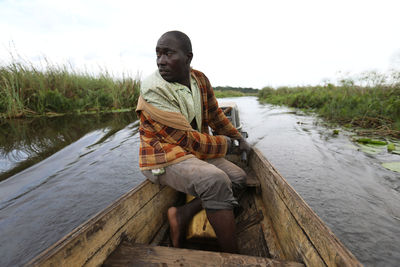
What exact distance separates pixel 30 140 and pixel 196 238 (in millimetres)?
4639

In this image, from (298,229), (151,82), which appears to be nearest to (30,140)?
(151,82)

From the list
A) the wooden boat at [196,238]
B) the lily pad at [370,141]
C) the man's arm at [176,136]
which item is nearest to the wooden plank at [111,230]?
the wooden boat at [196,238]

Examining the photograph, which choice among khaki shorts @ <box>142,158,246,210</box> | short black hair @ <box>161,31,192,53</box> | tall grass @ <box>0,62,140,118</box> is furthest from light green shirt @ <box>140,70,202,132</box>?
tall grass @ <box>0,62,140,118</box>

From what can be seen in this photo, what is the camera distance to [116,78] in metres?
9.98

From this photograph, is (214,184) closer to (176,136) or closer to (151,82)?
(176,136)

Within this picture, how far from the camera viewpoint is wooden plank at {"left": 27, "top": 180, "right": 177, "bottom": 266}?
2.58 feet

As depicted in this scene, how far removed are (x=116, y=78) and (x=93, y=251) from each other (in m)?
10.3

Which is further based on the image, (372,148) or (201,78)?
(372,148)

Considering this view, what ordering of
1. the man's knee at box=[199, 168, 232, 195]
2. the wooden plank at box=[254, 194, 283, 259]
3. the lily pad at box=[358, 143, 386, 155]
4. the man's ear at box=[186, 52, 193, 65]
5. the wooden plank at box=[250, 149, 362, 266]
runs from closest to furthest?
the wooden plank at box=[250, 149, 362, 266] → the man's knee at box=[199, 168, 232, 195] → the wooden plank at box=[254, 194, 283, 259] → the man's ear at box=[186, 52, 193, 65] → the lily pad at box=[358, 143, 386, 155]

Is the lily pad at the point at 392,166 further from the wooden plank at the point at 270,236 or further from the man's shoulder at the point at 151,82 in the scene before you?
the man's shoulder at the point at 151,82

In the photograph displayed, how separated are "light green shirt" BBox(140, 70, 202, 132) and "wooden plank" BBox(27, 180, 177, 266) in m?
0.56

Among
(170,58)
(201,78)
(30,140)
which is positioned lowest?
(30,140)

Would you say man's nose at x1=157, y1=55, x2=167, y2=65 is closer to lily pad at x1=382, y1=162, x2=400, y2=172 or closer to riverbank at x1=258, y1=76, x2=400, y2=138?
lily pad at x1=382, y1=162, x2=400, y2=172

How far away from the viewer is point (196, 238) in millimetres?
1390
